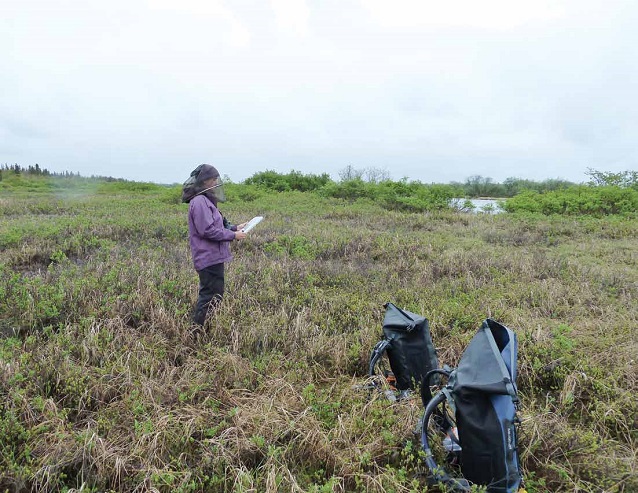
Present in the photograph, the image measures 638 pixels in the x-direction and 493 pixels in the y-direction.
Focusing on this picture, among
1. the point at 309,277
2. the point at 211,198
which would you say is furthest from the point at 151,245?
the point at 211,198

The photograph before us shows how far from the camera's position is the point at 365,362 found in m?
3.72

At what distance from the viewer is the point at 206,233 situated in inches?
154

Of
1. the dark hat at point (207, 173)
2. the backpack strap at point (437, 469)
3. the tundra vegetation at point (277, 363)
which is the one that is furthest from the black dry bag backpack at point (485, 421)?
the dark hat at point (207, 173)

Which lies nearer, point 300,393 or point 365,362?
point 300,393

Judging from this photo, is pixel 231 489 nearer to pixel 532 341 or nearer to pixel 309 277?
pixel 532 341

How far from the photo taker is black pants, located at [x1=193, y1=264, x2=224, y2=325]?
13.7ft

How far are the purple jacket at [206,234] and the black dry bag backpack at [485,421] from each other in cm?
257

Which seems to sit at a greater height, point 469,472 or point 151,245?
point 151,245

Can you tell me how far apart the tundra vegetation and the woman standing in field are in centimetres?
29

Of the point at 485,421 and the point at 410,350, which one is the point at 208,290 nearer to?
the point at 410,350

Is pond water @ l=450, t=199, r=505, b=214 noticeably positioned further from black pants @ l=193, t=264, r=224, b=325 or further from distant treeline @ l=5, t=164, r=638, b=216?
black pants @ l=193, t=264, r=224, b=325

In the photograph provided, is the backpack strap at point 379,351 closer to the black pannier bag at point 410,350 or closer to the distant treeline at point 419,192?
the black pannier bag at point 410,350

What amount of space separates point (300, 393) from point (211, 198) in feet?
6.95

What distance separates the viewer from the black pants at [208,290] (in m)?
4.18
